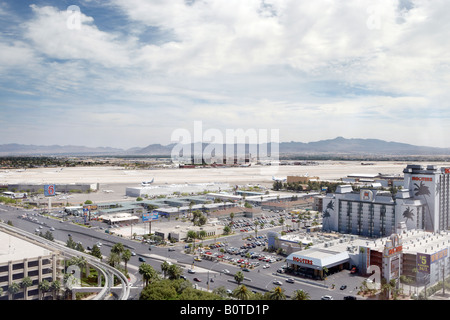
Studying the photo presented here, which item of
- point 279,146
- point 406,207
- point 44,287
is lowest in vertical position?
point 44,287

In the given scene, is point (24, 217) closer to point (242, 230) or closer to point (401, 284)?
point (242, 230)

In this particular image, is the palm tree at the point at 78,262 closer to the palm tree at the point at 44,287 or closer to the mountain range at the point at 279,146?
the palm tree at the point at 44,287

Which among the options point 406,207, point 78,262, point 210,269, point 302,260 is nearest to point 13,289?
point 78,262

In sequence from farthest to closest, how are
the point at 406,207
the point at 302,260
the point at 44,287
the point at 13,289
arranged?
the point at 406,207, the point at 302,260, the point at 44,287, the point at 13,289

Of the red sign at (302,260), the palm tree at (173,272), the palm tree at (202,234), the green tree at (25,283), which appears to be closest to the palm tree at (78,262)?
the green tree at (25,283)

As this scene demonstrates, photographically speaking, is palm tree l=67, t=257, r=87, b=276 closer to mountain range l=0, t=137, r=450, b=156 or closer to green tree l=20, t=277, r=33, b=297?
green tree l=20, t=277, r=33, b=297

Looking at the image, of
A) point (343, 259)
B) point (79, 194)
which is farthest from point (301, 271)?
point (79, 194)

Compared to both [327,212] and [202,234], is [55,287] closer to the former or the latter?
[202,234]
